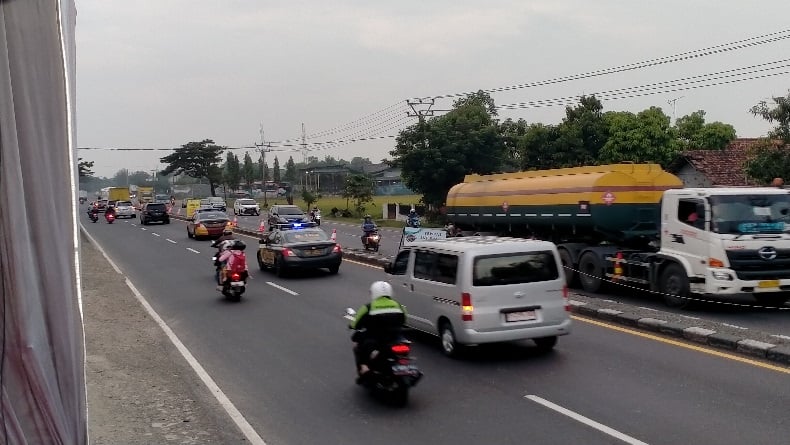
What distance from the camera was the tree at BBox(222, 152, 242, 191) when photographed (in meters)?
123

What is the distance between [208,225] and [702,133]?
33.1 meters

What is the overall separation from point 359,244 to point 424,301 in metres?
21.8

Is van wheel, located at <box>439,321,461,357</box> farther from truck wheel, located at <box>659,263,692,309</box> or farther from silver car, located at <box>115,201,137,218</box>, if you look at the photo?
silver car, located at <box>115,201,137,218</box>

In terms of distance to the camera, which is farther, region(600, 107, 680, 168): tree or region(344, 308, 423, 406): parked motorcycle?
region(600, 107, 680, 168): tree

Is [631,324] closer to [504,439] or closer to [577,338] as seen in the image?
[577,338]

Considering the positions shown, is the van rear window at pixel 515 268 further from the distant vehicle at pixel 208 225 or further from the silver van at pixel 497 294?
the distant vehicle at pixel 208 225

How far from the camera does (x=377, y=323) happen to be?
28.2 ft

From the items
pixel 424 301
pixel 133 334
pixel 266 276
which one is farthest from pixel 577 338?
pixel 266 276

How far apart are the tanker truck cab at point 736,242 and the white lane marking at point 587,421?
6.87m

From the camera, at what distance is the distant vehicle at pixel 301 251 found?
21.1 meters

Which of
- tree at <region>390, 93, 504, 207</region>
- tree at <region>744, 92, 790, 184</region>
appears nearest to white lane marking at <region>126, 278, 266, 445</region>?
tree at <region>744, 92, 790, 184</region>

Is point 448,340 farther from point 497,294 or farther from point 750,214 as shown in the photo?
point 750,214

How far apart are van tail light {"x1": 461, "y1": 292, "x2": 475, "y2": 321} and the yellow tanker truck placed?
604cm

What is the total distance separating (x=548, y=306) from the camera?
1044 centimetres
